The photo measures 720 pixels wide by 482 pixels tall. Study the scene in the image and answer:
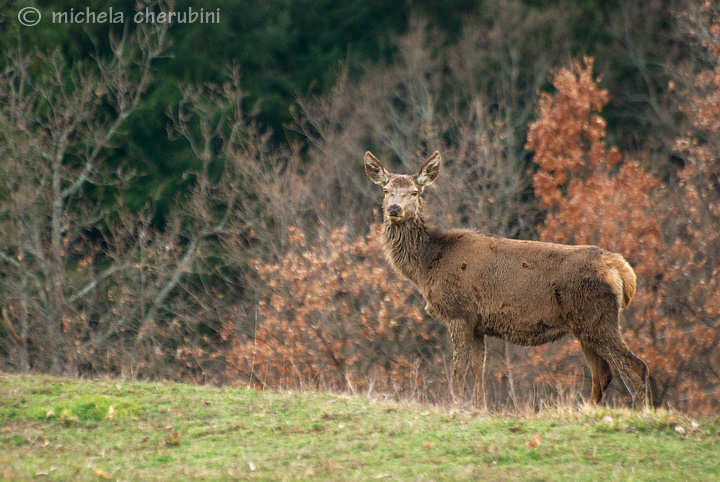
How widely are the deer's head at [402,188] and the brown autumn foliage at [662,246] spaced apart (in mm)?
6458

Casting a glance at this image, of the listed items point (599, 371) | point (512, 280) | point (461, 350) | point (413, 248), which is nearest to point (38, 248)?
point (413, 248)

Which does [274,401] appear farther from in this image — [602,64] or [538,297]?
[602,64]

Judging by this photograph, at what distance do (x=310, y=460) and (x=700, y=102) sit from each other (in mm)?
16990

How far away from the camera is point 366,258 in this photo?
66.6 feet

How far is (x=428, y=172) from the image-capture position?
41.1ft

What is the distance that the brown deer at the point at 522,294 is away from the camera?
35.4 feet

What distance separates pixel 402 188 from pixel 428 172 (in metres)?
0.60

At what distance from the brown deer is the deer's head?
37 mm

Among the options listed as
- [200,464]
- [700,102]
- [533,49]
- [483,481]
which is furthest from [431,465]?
[533,49]

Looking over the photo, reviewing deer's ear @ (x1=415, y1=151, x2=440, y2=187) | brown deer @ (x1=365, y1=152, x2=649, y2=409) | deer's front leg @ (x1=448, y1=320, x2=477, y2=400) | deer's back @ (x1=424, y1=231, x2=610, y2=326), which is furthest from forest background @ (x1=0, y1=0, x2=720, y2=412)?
deer's ear @ (x1=415, y1=151, x2=440, y2=187)

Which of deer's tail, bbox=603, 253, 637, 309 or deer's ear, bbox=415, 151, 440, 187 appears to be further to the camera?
deer's ear, bbox=415, 151, 440, 187

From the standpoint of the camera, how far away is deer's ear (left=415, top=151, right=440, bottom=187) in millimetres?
12383

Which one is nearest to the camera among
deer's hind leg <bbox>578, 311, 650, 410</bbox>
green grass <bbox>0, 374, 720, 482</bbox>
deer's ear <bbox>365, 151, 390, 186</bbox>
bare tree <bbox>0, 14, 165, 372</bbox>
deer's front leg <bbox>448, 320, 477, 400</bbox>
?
green grass <bbox>0, 374, 720, 482</bbox>

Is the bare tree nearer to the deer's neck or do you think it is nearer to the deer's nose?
the deer's neck
